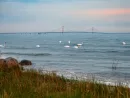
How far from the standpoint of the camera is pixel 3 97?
9609 millimetres

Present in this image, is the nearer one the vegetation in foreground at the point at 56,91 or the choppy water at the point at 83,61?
the vegetation in foreground at the point at 56,91

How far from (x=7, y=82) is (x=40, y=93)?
2655 mm

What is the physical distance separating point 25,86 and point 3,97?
2598 millimetres

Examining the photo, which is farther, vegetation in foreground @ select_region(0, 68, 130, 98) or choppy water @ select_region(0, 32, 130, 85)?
choppy water @ select_region(0, 32, 130, 85)

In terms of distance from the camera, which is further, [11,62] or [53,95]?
[11,62]

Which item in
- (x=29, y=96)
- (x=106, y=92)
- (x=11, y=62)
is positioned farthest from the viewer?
(x=11, y=62)

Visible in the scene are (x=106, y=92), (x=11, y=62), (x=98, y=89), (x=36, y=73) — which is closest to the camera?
(x=106, y=92)

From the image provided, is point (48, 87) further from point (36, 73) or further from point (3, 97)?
point (36, 73)

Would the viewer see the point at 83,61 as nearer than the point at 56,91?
No

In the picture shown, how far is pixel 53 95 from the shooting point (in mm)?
10477

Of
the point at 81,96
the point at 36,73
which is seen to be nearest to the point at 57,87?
the point at 81,96

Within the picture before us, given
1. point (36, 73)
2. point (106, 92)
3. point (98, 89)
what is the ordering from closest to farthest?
point (106, 92)
point (98, 89)
point (36, 73)

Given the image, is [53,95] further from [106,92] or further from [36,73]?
[36,73]

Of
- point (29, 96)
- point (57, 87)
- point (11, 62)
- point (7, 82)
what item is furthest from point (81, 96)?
point (11, 62)
